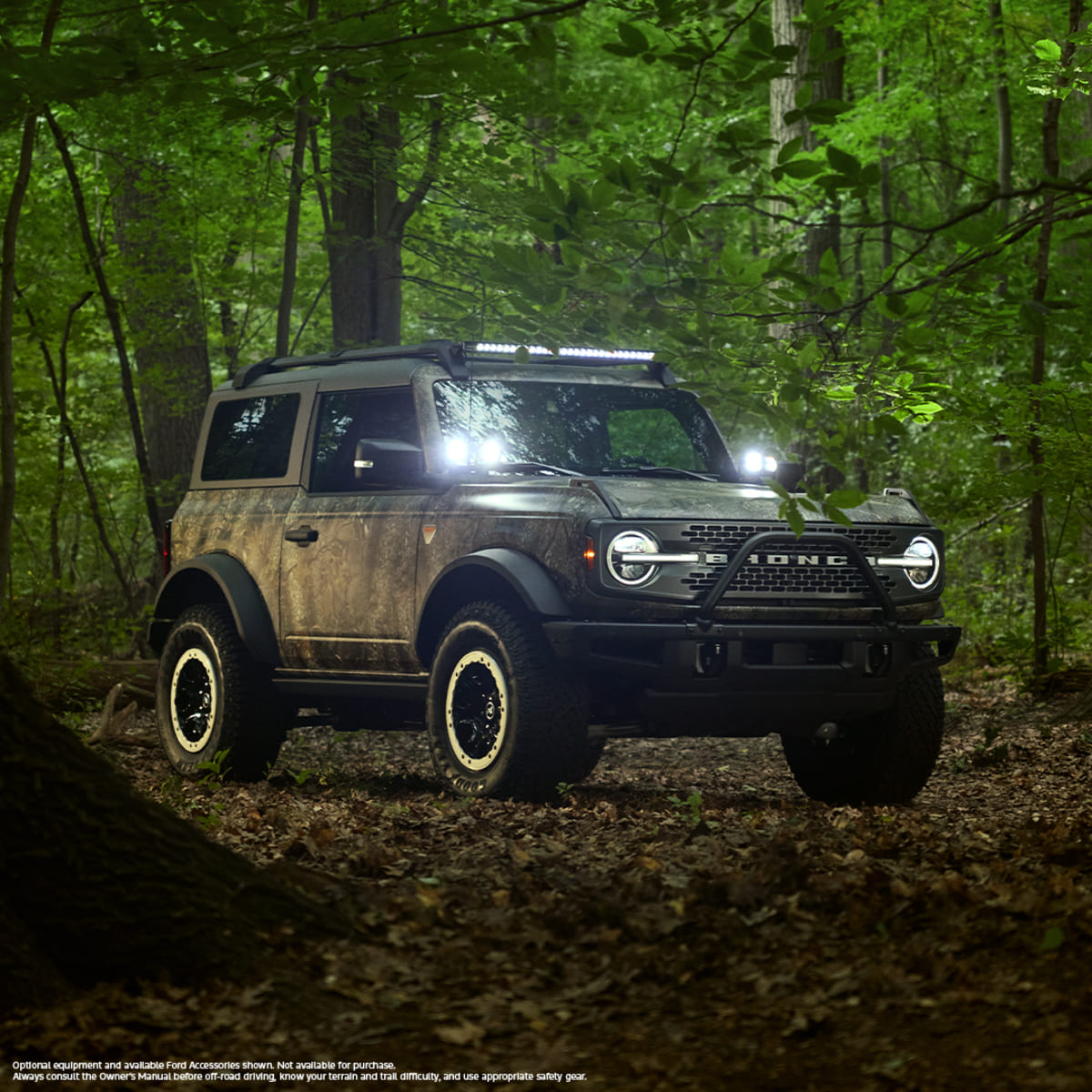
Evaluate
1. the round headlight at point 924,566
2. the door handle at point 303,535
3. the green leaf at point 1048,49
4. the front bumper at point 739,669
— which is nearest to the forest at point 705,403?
the front bumper at point 739,669

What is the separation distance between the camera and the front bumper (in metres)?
6.21

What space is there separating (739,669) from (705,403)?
1.50m

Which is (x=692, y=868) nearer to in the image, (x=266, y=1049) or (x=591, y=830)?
(x=591, y=830)

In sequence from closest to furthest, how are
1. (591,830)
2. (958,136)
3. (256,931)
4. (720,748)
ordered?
(256,931)
(591,830)
(720,748)
(958,136)

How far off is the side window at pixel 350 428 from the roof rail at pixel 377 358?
0.75 ft

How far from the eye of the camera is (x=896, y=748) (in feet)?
23.0

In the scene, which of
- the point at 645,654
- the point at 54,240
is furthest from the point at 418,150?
the point at 645,654

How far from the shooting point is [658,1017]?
3725 millimetres

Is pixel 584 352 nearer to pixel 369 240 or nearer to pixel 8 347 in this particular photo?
pixel 8 347

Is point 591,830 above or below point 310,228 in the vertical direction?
below

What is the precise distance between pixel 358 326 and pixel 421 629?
6.93m

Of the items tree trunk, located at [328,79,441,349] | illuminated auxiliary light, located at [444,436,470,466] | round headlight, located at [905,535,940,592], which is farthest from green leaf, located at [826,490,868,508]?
tree trunk, located at [328,79,441,349]

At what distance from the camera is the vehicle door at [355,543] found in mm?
7398

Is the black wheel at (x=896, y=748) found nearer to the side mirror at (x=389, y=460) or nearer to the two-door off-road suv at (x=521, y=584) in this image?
the two-door off-road suv at (x=521, y=584)
